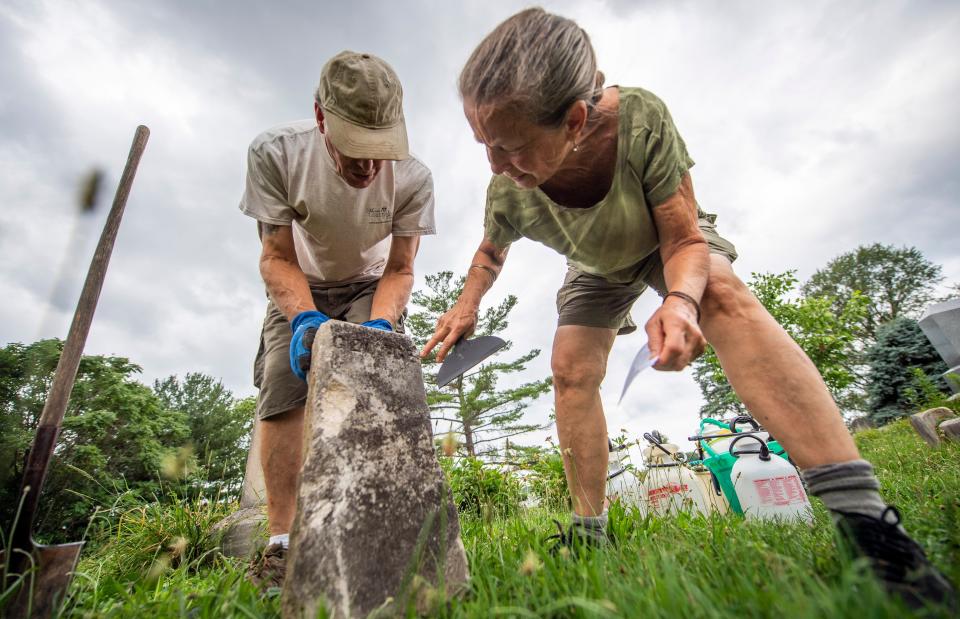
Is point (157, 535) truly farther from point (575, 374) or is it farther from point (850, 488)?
point (850, 488)

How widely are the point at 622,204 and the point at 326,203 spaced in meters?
1.47

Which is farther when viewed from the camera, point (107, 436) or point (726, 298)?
point (107, 436)

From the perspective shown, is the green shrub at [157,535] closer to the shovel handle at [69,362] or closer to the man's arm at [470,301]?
the shovel handle at [69,362]

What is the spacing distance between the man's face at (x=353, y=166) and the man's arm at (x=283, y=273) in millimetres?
413

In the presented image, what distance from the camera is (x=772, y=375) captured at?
145 centimetres

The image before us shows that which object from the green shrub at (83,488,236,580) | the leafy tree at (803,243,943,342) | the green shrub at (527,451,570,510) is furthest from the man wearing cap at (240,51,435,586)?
the leafy tree at (803,243,943,342)

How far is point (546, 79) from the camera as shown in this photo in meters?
1.51

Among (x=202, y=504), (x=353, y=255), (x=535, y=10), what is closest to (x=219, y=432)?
(x=202, y=504)

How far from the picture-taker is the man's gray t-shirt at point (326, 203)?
93.0 inches

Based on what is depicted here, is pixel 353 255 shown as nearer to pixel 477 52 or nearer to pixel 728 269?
pixel 477 52

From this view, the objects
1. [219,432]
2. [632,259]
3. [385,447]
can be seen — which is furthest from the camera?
[219,432]

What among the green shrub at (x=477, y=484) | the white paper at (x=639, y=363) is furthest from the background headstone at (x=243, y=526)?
the white paper at (x=639, y=363)

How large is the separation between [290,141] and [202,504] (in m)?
4.18

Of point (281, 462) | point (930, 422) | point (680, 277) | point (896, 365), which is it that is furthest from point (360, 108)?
point (896, 365)
